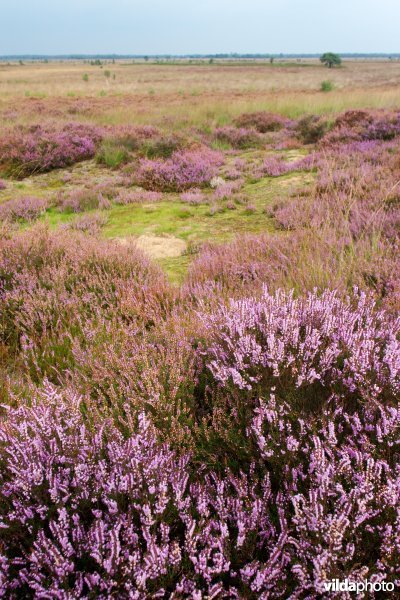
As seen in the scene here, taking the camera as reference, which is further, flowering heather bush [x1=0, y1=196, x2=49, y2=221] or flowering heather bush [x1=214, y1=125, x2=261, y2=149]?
flowering heather bush [x1=214, y1=125, x2=261, y2=149]

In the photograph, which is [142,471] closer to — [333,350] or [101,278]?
[333,350]

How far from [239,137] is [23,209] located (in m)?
8.03

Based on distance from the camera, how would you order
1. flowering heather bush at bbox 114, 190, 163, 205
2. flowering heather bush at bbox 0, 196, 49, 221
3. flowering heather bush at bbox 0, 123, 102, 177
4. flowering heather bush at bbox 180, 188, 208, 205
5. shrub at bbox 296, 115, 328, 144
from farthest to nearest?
shrub at bbox 296, 115, 328, 144, flowering heather bush at bbox 0, 123, 102, 177, flowering heather bush at bbox 114, 190, 163, 205, flowering heather bush at bbox 180, 188, 208, 205, flowering heather bush at bbox 0, 196, 49, 221

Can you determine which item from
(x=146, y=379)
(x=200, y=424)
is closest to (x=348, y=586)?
(x=200, y=424)

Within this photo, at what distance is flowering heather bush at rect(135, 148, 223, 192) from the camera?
9297mm

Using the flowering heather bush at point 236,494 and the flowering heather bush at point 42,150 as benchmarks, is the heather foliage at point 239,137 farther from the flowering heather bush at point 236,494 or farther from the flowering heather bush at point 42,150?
the flowering heather bush at point 236,494

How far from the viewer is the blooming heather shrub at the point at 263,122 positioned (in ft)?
49.2

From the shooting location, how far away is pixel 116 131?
13508 mm

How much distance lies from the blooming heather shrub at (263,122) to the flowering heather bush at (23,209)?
30.9 feet

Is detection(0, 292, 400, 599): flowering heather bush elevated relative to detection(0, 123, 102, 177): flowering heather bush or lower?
lower

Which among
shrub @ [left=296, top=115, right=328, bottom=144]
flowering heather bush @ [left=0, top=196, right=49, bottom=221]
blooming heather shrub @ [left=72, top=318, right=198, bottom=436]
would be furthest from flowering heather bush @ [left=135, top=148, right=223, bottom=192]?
blooming heather shrub @ [left=72, top=318, right=198, bottom=436]

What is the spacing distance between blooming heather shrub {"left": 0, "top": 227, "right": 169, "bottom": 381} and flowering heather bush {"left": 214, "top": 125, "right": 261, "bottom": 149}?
9.65 meters

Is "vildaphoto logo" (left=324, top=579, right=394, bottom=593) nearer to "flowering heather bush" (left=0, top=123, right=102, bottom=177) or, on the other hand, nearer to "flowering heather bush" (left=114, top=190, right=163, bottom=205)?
"flowering heather bush" (left=114, top=190, right=163, bottom=205)

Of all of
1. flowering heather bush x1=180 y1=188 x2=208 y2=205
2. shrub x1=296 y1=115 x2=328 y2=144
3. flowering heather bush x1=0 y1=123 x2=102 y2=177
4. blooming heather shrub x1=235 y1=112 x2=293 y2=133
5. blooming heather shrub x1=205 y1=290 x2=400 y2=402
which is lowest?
blooming heather shrub x1=205 y1=290 x2=400 y2=402
